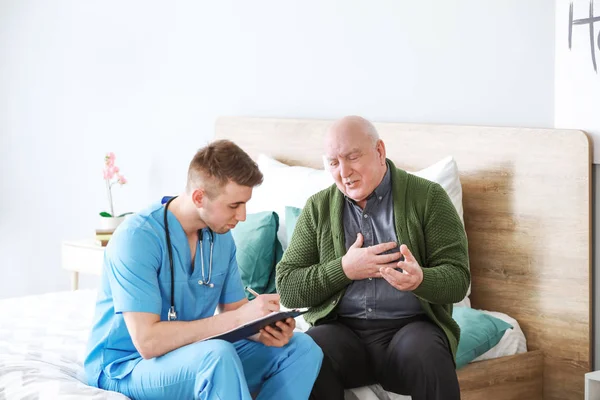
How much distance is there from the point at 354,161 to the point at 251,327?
0.62m

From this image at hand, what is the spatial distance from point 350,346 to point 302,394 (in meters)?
0.27

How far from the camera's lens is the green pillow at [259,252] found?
10.1ft

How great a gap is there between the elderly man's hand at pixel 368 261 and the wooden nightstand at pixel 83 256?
5.88 ft

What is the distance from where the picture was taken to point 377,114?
3.34 meters

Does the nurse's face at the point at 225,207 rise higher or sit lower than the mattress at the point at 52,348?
higher

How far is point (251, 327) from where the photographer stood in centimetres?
209

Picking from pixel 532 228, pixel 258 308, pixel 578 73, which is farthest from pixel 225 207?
pixel 578 73

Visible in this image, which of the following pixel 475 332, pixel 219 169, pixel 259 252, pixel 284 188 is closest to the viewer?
pixel 219 169

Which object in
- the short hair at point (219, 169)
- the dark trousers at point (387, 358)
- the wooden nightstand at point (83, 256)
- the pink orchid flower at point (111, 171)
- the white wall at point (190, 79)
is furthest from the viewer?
the pink orchid flower at point (111, 171)

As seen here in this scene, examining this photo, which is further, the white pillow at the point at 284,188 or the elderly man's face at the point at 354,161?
the white pillow at the point at 284,188

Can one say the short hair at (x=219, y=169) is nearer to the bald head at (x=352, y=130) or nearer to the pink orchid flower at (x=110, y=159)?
the bald head at (x=352, y=130)

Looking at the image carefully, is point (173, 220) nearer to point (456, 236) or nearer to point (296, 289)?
point (296, 289)

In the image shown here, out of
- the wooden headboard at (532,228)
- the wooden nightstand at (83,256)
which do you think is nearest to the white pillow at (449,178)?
the wooden headboard at (532,228)

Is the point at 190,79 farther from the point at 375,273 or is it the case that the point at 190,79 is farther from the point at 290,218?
the point at 375,273
